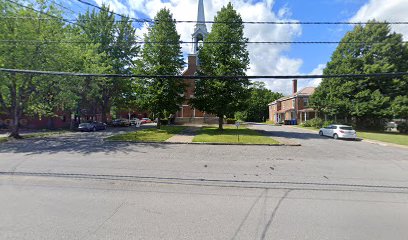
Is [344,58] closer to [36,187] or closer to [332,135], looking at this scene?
[332,135]

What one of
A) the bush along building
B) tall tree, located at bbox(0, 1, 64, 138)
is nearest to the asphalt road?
tall tree, located at bbox(0, 1, 64, 138)

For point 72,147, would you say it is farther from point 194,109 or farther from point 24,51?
point 194,109

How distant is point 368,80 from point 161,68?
26910mm

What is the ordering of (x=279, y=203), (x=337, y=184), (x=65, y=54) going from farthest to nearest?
(x=65, y=54), (x=337, y=184), (x=279, y=203)

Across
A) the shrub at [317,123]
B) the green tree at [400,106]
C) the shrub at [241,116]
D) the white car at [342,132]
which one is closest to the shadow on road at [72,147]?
the white car at [342,132]

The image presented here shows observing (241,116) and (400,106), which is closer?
(400,106)

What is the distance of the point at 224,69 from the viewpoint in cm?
2245

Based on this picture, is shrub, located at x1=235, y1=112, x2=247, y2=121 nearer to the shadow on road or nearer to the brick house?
the brick house

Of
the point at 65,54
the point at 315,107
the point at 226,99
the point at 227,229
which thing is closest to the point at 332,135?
the point at 226,99

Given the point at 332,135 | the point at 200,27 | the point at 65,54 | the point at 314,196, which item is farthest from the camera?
the point at 200,27

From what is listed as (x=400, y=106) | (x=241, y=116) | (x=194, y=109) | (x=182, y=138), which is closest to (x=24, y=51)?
(x=182, y=138)

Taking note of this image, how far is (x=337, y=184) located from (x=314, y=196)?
1716 millimetres

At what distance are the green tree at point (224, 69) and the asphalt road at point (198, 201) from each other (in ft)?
45.7

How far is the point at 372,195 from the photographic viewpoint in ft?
19.5
